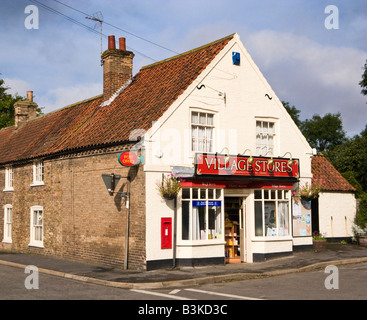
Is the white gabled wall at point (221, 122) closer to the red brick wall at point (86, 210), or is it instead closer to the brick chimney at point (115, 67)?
the red brick wall at point (86, 210)

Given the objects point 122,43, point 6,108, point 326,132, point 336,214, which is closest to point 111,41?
point 122,43

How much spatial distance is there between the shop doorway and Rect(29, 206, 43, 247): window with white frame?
921 centimetres

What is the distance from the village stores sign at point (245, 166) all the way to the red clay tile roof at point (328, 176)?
16.5 ft

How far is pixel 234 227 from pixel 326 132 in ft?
173

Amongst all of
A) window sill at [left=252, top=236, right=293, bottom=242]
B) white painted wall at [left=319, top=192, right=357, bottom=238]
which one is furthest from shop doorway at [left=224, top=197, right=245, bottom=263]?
white painted wall at [left=319, top=192, right=357, bottom=238]

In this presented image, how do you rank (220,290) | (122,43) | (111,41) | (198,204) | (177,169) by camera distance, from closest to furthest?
Result: (220,290) → (177,169) → (198,204) → (111,41) → (122,43)

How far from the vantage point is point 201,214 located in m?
16.8

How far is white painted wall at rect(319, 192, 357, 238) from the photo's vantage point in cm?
2314

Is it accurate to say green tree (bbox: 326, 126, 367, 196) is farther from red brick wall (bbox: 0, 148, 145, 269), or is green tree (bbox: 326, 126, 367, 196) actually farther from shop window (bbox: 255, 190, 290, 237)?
red brick wall (bbox: 0, 148, 145, 269)

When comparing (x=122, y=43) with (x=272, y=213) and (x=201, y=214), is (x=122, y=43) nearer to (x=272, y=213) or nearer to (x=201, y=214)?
(x=201, y=214)

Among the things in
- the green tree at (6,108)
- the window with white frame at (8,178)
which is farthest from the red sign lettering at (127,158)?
the green tree at (6,108)

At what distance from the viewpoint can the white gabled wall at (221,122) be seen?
1589 cm
